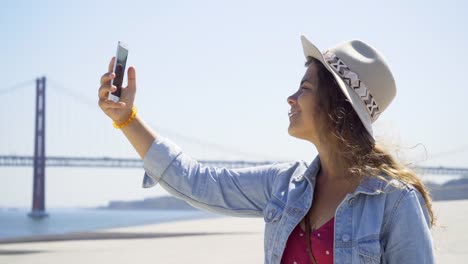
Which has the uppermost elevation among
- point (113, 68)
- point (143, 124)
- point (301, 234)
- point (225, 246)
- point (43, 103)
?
point (113, 68)

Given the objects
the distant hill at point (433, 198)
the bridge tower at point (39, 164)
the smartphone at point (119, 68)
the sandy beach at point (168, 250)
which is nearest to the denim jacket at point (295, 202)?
the smartphone at point (119, 68)

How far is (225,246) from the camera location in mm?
5434

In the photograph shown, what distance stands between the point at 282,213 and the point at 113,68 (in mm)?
400

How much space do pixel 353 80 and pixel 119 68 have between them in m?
0.41

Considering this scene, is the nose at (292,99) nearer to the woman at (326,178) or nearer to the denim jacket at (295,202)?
the woman at (326,178)

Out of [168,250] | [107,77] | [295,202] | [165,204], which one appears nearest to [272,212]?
[295,202]

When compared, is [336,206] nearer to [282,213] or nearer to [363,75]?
[282,213]

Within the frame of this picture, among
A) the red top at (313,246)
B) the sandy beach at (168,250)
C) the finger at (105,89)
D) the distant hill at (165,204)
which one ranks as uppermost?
the finger at (105,89)

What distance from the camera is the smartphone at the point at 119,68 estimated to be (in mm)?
1051

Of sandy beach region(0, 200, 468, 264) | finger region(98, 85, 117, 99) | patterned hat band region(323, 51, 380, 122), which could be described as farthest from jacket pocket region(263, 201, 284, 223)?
sandy beach region(0, 200, 468, 264)

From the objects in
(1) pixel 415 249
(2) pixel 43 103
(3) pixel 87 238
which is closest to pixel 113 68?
(1) pixel 415 249

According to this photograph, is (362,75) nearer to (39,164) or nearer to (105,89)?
(105,89)

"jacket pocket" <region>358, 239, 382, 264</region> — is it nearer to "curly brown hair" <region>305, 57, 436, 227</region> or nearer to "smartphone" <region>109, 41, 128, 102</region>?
"curly brown hair" <region>305, 57, 436, 227</region>

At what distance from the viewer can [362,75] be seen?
1053 mm
